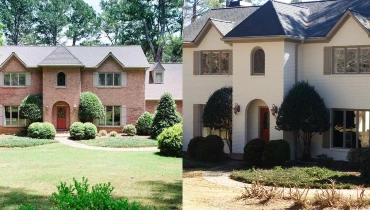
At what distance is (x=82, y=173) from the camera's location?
8.62m

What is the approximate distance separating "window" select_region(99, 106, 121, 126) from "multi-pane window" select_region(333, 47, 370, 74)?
4.59 m

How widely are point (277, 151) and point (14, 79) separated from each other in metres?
5.20

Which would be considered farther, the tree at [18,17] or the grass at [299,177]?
the tree at [18,17]

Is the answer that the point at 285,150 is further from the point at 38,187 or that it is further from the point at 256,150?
the point at 38,187

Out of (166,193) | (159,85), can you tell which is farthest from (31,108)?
(166,193)

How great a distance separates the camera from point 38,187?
8.50m

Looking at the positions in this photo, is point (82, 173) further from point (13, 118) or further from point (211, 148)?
point (211, 148)

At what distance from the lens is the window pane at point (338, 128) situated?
316cm

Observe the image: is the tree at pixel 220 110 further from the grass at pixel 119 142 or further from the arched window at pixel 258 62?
the grass at pixel 119 142

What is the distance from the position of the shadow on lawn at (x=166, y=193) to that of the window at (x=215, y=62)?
5412 mm

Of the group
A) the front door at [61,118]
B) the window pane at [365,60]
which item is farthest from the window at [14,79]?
the window pane at [365,60]

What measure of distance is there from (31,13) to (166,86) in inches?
71.6

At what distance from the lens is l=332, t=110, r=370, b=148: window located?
3.11 metres

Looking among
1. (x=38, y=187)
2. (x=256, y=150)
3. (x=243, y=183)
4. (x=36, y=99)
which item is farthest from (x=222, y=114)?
(x=38, y=187)
